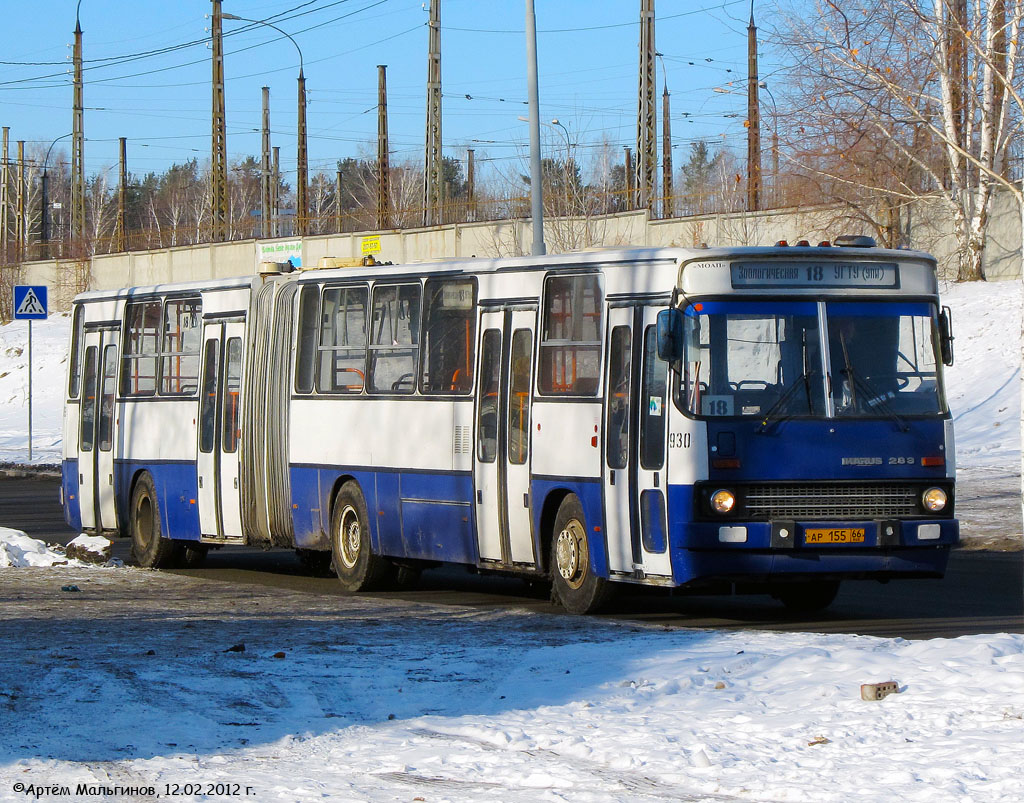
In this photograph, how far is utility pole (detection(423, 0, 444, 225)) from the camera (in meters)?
55.4

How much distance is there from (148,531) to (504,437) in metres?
6.75

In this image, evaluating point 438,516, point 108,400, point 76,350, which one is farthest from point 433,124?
point 438,516

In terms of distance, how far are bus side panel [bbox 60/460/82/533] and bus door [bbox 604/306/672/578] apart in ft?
32.9

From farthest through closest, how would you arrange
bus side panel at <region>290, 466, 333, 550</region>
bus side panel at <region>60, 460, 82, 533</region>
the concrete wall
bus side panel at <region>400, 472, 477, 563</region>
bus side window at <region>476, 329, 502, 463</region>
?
the concrete wall → bus side panel at <region>60, 460, 82, 533</region> → bus side panel at <region>290, 466, 333, 550</region> → bus side panel at <region>400, 472, 477, 563</region> → bus side window at <region>476, 329, 502, 463</region>

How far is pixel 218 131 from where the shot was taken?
6291cm

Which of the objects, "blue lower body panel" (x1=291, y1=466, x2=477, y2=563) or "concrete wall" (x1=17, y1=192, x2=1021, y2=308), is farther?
"concrete wall" (x1=17, y1=192, x2=1021, y2=308)

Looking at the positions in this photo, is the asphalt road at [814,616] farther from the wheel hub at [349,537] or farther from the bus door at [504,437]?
the bus door at [504,437]

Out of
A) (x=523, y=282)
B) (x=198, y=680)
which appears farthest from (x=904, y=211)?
(x=198, y=680)

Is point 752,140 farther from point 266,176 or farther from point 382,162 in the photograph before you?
point 266,176

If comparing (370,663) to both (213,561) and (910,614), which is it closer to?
(910,614)

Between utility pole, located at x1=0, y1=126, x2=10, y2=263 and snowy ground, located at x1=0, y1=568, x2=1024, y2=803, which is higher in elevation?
utility pole, located at x1=0, y1=126, x2=10, y2=263

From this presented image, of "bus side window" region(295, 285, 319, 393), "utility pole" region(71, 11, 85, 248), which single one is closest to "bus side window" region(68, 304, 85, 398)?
"bus side window" region(295, 285, 319, 393)

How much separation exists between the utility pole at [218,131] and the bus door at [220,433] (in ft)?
143

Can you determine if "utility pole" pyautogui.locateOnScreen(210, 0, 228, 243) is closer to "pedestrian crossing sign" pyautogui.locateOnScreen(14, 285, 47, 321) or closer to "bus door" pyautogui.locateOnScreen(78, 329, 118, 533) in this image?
"pedestrian crossing sign" pyautogui.locateOnScreen(14, 285, 47, 321)
